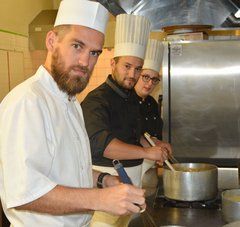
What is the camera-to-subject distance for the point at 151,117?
A: 3350 mm

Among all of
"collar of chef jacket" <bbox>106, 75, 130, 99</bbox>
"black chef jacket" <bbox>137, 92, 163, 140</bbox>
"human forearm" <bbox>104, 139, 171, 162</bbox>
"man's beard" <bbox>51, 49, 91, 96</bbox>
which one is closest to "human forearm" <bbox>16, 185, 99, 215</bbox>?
"man's beard" <bbox>51, 49, 91, 96</bbox>

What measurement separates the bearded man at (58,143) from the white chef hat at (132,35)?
88 centimetres

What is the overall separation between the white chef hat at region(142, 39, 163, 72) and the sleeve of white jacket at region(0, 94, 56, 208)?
167 centimetres

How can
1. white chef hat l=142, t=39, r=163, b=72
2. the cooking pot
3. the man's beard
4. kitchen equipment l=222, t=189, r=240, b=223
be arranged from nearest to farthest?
the man's beard → kitchen equipment l=222, t=189, r=240, b=223 → the cooking pot → white chef hat l=142, t=39, r=163, b=72

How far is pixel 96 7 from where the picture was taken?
1.41 meters

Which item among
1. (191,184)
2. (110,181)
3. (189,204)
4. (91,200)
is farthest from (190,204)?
(91,200)

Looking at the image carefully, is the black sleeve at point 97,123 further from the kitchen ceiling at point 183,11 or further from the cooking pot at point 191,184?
the kitchen ceiling at point 183,11

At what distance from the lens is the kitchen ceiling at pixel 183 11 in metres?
2.54

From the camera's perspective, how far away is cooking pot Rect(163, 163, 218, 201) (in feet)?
5.12

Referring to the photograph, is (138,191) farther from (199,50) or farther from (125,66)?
(199,50)

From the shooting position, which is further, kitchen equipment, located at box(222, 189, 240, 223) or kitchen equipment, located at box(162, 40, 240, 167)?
kitchen equipment, located at box(162, 40, 240, 167)

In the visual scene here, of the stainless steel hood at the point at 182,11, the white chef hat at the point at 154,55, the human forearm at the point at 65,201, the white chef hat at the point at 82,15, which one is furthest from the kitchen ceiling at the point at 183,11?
the human forearm at the point at 65,201

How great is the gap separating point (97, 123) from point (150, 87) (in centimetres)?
104

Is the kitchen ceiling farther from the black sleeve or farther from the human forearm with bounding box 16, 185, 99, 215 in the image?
the human forearm with bounding box 16, 185, 99, 215
